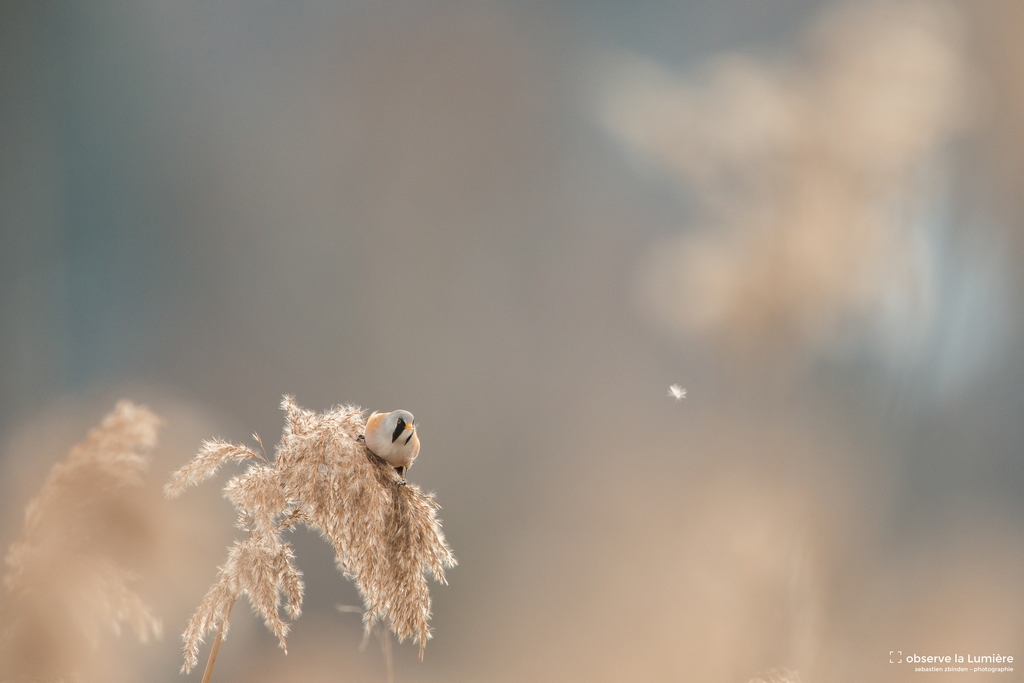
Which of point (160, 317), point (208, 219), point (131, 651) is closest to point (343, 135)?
point (208, 219)

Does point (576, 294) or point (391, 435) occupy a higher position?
point (576, 294)

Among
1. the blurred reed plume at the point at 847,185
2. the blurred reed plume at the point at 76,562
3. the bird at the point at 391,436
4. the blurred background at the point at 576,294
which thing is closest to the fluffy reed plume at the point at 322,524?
the bird at the point at 391,436

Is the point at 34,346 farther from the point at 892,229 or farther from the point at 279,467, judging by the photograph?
the point at 892,229

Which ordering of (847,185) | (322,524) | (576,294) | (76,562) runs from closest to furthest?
(322,524)
(76,562)
(847,185)
(576,294)

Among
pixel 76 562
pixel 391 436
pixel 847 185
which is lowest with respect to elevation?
pixel 76 562

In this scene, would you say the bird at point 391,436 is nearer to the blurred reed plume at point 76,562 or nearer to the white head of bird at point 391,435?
the white head of bird at point 391,435

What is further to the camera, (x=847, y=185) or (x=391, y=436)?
(x=847, y=185)

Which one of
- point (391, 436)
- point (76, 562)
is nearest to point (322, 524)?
point (391, 436)

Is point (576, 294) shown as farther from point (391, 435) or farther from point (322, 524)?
point (322, 524)
